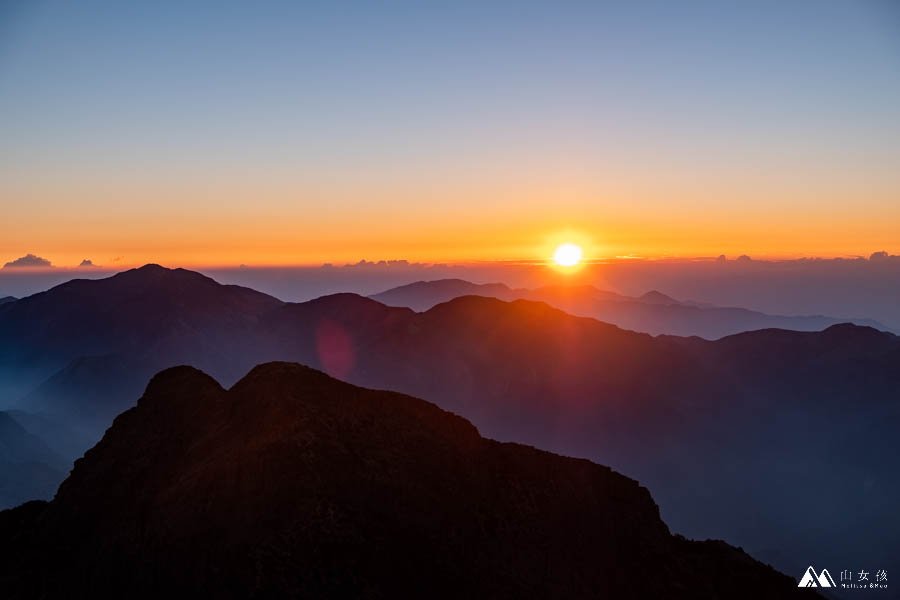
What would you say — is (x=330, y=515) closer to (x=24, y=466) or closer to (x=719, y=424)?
(x=24, y=466)

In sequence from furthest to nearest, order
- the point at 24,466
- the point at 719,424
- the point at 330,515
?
the point at 719,424, the point at 24,466, the point at 330,515

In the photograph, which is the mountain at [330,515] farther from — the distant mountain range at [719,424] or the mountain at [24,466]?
the distant mountain range at [719,424]

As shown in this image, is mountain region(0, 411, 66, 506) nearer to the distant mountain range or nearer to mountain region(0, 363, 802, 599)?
the distant mountain range

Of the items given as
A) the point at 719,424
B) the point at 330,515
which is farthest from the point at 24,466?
the point at 719,424

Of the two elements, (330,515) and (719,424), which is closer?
(330,515)

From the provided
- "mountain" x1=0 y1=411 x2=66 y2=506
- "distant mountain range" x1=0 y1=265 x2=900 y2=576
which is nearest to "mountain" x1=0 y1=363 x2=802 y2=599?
"mountain" x1=0 y1=411 x2=66 y2=506

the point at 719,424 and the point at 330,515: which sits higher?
the point at 330,515
